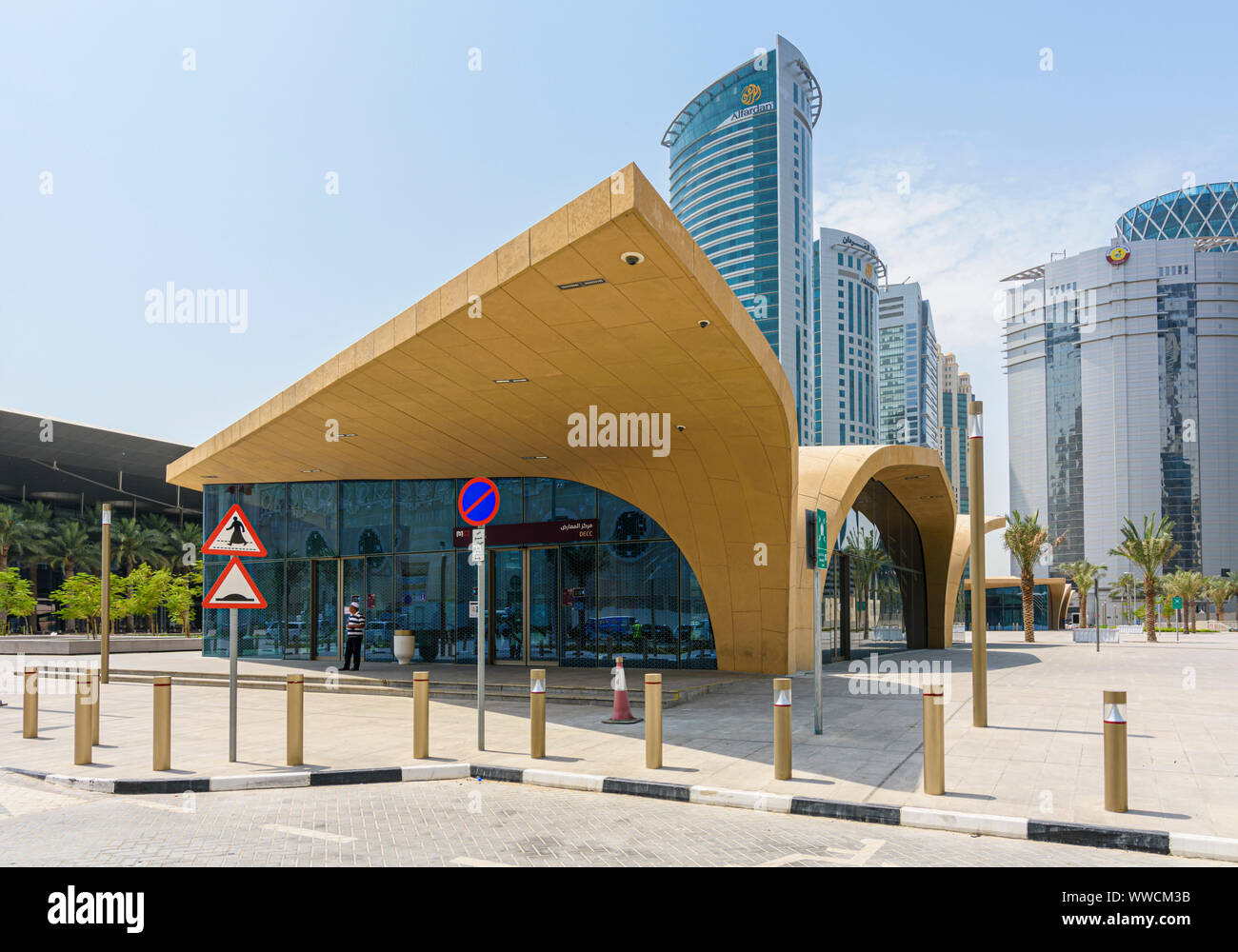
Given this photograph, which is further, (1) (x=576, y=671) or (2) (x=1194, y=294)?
(2) (x=1194, y=294)

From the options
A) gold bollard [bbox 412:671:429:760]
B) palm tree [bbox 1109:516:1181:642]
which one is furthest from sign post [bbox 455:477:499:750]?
palm tree [bbox 1109:516:1181:642]

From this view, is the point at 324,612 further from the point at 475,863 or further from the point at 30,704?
the point at 475,863

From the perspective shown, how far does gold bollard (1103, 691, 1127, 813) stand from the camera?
6.89m

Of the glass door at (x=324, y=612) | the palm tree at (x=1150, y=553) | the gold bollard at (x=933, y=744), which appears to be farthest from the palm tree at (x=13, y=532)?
the palm tree at (x=1150, y=553)

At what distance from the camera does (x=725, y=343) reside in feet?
38.3

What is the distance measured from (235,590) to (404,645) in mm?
13006

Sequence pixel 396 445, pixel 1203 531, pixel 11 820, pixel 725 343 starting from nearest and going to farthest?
pixel 11 820
pixel 725 343
pixel 396 445
pixel 1203 531

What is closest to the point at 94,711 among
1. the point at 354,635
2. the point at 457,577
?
the point at 354,635

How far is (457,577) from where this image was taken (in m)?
22.6

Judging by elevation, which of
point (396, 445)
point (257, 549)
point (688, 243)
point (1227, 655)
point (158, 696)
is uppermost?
point (688, 243)

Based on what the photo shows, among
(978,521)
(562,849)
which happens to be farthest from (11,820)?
(978,521)

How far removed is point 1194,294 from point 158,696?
177491 millimetres
